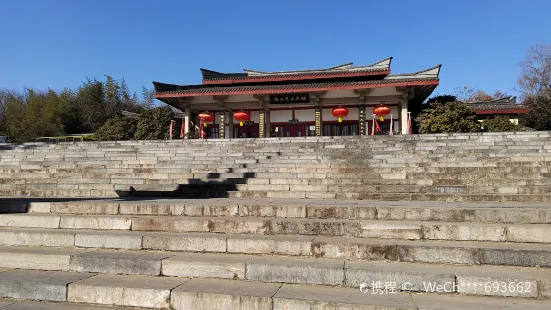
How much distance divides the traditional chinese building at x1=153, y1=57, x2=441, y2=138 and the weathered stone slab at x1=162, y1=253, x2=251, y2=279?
1628cm

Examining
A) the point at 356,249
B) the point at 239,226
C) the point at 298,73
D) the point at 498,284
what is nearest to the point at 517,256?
the point at 498,284

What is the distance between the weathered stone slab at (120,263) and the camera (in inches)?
130

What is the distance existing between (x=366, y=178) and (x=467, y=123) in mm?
12375

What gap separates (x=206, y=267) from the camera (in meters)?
3.20

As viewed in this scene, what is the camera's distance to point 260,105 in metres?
21.6

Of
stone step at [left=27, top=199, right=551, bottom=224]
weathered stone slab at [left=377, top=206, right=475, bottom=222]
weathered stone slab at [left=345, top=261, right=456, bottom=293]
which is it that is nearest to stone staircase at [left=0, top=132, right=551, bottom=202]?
stone step at [left=27, top=199, right=551, bottom=224]

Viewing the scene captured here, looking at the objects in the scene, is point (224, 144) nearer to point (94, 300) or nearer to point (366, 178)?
point (366, 178)

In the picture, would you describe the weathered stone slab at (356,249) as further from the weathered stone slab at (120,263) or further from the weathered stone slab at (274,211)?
the weathered stone slab at (120,263)

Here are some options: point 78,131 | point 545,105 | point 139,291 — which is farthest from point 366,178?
point 78,131

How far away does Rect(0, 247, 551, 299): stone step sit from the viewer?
2727 millimetres

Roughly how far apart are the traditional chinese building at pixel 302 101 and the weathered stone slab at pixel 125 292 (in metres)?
16.7

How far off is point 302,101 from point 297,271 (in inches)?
722

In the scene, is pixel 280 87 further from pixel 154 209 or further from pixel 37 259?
pixel 37 259

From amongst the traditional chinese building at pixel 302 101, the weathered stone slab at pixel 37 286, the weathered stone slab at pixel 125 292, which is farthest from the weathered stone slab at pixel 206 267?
the traditional chinese building at pixel 302 101
